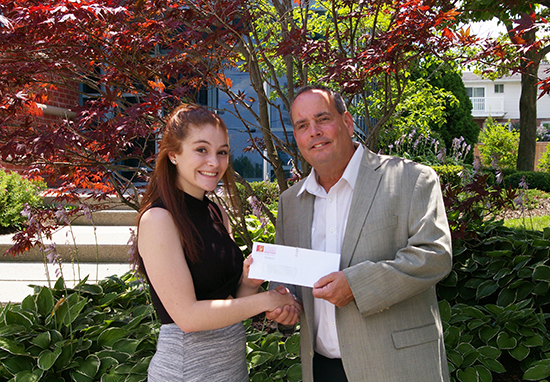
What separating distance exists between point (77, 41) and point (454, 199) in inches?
136

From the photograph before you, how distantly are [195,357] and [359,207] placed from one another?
961mm

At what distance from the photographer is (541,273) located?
143 inches

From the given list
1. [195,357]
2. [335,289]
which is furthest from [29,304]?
[335,289]

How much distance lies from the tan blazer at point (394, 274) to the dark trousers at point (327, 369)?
0.08 metres

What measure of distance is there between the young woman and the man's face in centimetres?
39

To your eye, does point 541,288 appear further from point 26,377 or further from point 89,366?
point 26,377

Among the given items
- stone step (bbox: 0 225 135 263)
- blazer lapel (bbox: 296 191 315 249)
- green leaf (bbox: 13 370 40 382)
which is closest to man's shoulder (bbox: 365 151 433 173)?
blazer lapel (bbox: 296 191 315 249)

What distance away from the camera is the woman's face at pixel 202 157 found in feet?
6.51

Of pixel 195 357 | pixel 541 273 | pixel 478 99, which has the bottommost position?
pixel 541 273

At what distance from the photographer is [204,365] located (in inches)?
75.6

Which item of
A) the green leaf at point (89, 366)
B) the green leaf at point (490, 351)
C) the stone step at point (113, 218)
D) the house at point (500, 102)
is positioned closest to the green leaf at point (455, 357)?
the green leaf at point (490, 351)

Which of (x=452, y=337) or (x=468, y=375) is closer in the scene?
(x=468, y=375)

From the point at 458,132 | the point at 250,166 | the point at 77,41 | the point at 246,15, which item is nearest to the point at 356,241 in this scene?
the point at 246,15

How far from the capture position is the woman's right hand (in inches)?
76.4
